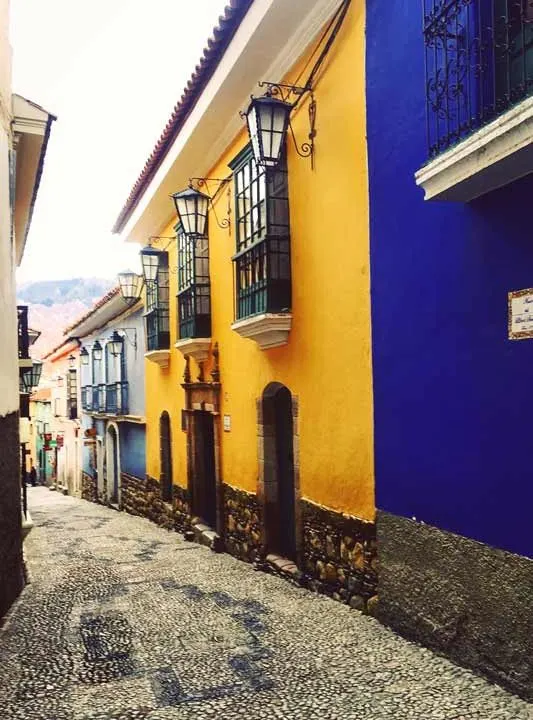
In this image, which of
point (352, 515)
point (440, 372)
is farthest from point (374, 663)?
point (440, 372)

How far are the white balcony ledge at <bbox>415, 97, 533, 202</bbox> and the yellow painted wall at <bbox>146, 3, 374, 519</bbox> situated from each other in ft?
5.30

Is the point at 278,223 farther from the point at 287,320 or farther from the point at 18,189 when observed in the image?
the point at 18,189

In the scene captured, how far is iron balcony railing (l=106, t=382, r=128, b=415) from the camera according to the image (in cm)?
1755

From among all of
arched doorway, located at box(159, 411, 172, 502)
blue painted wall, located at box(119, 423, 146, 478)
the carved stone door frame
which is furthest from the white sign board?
blue painted wall, located at box(119, 423, 146, 478)

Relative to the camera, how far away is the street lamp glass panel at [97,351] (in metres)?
20.5

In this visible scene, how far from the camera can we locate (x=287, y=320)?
7.15 metres

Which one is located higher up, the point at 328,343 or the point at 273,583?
the point at 328,343

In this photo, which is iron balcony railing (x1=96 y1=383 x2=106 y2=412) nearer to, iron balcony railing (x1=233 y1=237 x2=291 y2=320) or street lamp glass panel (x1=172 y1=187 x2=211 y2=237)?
street lamp glass panel (x1=172 y1=187 x2=211 y2=237)

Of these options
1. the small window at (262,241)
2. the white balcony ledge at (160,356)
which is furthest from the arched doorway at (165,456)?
the small window at (262,241)

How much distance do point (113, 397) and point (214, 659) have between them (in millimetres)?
14544

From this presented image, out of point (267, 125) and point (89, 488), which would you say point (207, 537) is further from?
point (89, 488)

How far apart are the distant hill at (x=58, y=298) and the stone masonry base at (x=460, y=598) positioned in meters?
72.8

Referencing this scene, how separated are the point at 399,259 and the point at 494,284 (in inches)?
46.8

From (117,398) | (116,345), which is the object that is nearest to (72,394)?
(117,398)
